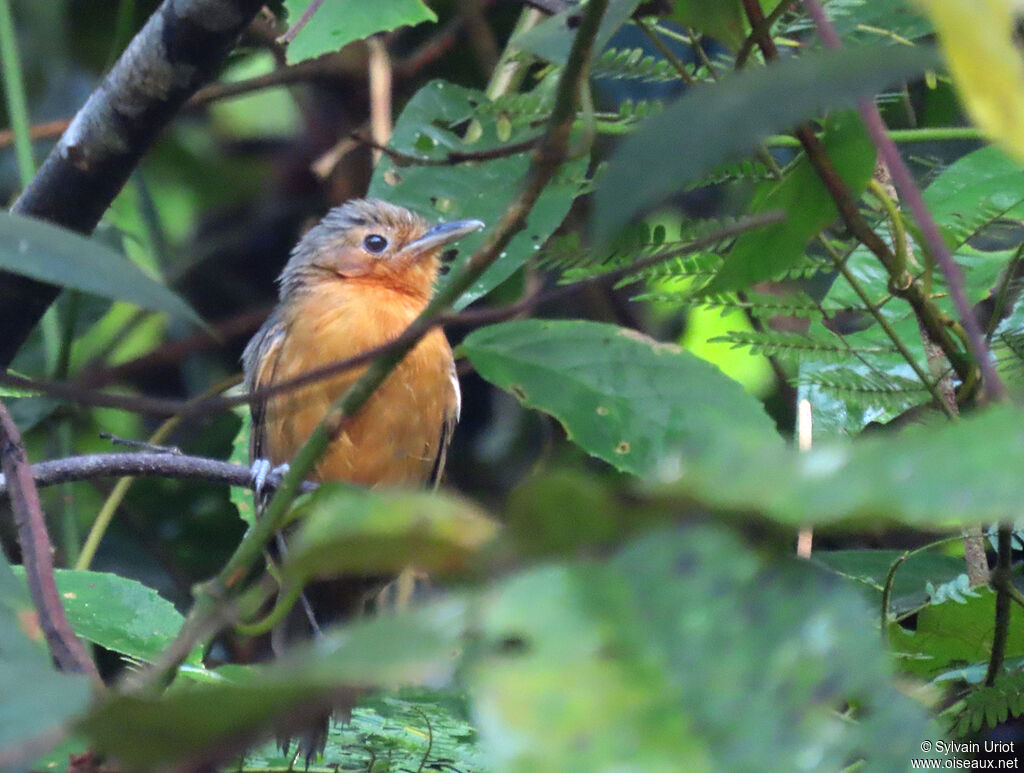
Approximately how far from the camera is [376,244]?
4496 mm

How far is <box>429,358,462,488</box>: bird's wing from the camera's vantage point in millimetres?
4043

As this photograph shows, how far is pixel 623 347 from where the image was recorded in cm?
143

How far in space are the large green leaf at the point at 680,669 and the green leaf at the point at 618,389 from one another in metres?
0.55

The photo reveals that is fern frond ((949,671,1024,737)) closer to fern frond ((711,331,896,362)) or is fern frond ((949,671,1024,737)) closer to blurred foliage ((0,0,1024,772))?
blurred foliage ((0,0,1024,772))

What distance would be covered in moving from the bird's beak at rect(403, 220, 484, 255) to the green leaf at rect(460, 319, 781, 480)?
150 cm

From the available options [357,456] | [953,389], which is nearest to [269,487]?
[357,456]

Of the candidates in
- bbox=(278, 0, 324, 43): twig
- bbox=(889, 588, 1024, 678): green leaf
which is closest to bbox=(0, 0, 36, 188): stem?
A: bbox=(278, 0, 324, 43): twig

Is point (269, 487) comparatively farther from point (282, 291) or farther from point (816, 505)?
point (816, 505)

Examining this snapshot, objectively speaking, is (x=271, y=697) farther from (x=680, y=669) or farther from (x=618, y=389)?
(x=618, y=389)

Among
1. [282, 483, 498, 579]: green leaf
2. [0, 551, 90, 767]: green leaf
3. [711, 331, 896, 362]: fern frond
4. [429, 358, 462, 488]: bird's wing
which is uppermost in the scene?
[282, 483, 498, 579]: green leaf

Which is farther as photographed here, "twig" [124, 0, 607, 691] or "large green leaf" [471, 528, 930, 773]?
"twig" [124, 0, 607, 691]

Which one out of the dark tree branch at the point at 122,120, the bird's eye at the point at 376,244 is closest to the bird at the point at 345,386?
the bird's eye at the point at 376,244

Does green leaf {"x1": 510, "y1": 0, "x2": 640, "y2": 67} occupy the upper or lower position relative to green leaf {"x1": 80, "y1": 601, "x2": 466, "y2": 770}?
upper

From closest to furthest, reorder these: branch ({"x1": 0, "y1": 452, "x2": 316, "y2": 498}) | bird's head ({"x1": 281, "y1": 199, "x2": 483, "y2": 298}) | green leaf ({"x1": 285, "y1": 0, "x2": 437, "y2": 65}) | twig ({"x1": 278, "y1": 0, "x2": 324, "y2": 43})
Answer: twig ({"x1": 278, "y1": 0, "x2": 324, "y2": 43})
branch ({"x1": 0, "y1": 452, "x2": 316, "y2": 498})
green leaf ({"x1": 285, "y1": 0, "x2": 437, "y2": 65})
bird's head ({"x1": 281, "y1": 199, "x2": 483, "y2": 298})
